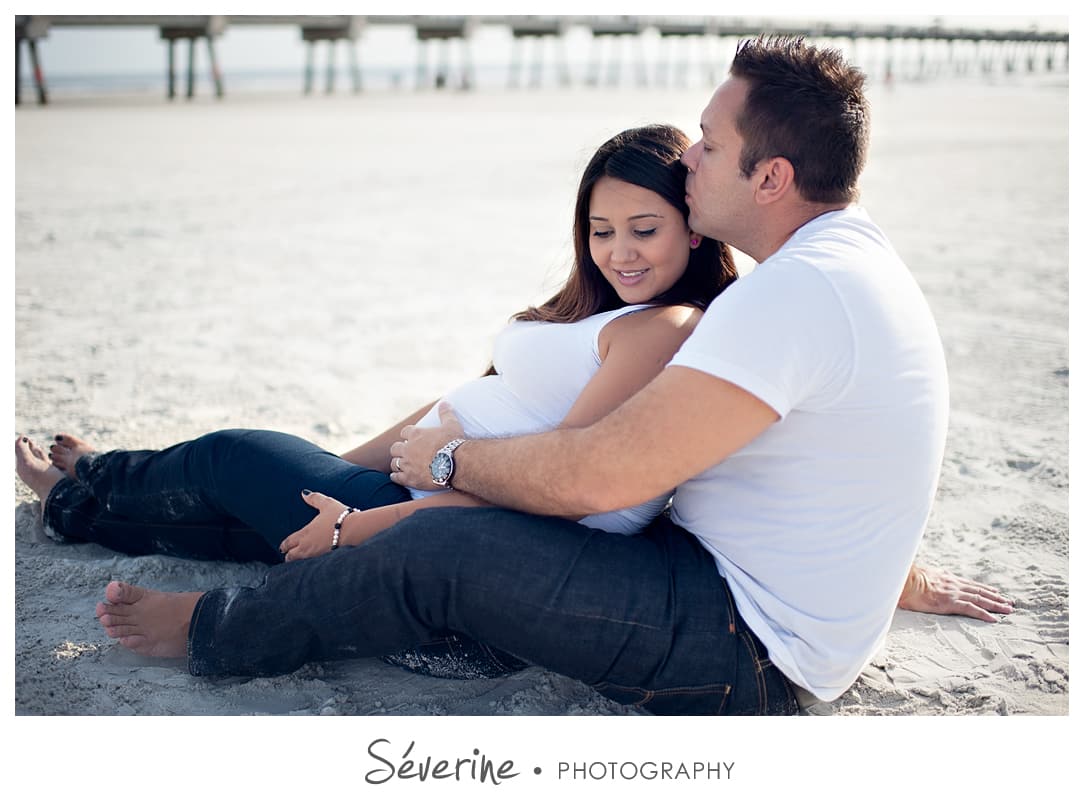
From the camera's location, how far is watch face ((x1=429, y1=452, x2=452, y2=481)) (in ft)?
Result: 8.13

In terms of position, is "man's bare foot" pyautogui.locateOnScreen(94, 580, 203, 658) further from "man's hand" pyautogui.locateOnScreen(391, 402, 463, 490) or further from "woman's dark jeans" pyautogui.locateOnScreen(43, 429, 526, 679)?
"man's hand" pyautogui.locateOnScreen(391, 402, 463, 490)

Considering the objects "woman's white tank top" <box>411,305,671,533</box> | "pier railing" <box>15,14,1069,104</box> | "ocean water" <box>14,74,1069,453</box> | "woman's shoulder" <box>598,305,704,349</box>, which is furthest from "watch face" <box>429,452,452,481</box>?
"pier railing" <box>15,14,1069,104</box>

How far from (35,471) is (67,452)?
14 cm

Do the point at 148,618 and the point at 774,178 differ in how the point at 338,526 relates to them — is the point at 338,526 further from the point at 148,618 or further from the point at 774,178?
the point at 774,178

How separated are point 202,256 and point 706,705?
6.74 metres

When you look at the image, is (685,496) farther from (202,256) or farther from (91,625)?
(202,256)

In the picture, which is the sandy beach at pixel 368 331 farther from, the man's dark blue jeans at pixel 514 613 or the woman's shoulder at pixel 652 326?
the woman's shoulder at pixel 652 326

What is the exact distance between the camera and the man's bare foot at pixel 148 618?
2.57m

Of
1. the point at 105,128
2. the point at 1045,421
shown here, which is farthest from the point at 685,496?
the point at 105,128

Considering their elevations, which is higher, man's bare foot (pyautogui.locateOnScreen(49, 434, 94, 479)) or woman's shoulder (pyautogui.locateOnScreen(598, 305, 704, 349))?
woman's shoulder (pyautogui.locateOnScreen(598, 305, 704, 349))

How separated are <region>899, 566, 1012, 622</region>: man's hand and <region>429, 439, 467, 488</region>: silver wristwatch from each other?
1.46 m

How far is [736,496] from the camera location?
221 cm

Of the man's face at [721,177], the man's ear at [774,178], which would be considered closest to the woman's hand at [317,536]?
the man's face at [721,177]

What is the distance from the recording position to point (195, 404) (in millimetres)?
4723
